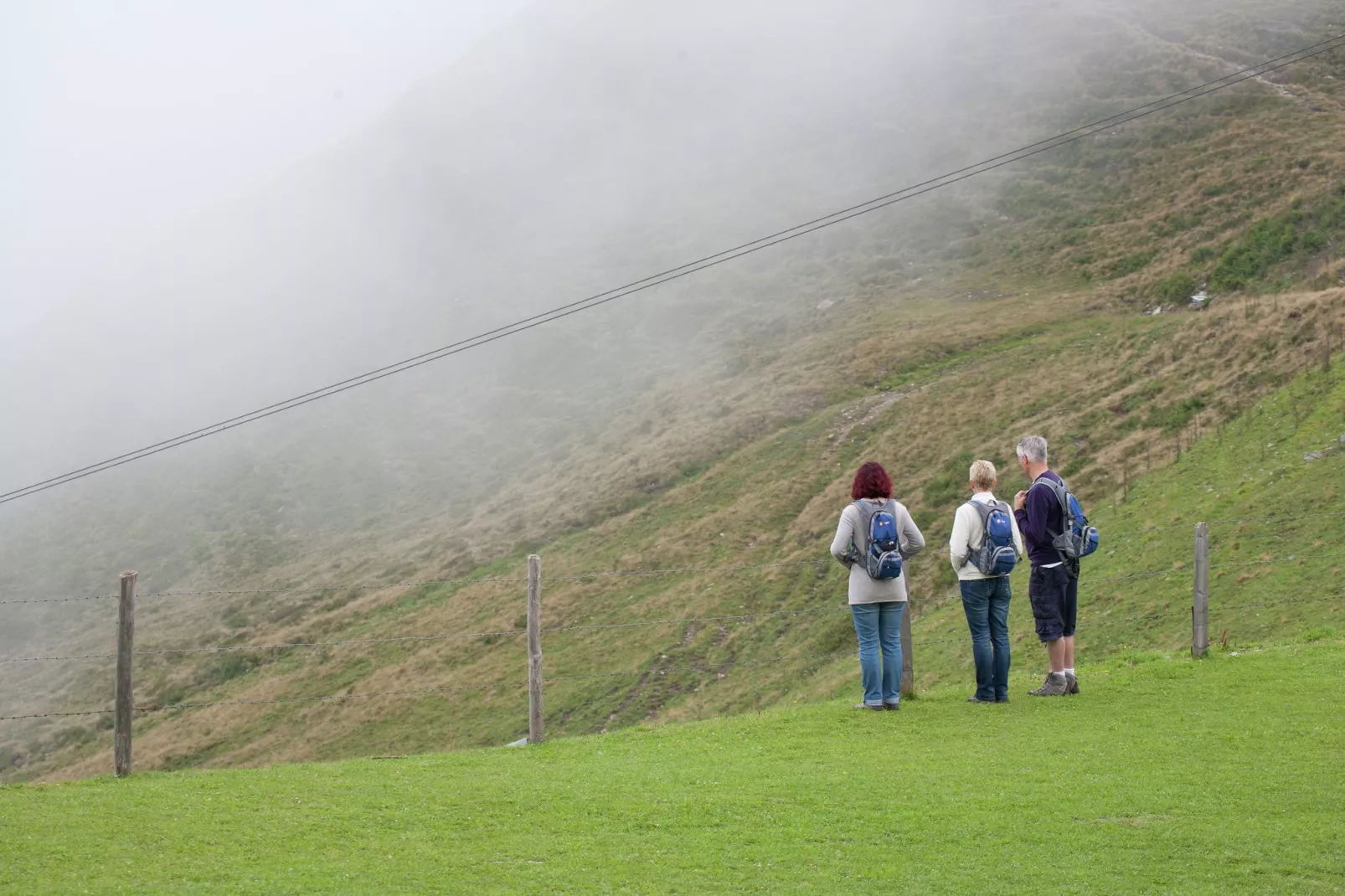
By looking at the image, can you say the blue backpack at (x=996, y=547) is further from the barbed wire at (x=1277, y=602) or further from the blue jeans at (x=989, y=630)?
the barbed wire at (x=1277, y=602)

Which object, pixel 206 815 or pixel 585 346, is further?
pixel 585 346

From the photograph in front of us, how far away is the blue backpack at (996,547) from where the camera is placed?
10664mm

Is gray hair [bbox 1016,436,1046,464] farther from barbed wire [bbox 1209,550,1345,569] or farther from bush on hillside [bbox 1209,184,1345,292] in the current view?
bush on hillside [bbox 1209,184,1345,292]

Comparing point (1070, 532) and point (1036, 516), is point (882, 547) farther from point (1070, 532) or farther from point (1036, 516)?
point (1070, 532)

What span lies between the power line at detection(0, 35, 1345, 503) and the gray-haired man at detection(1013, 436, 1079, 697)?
61.5 m

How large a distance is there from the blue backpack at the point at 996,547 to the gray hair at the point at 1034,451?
1.74 ft

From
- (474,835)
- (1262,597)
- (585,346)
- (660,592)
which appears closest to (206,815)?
(474,835)

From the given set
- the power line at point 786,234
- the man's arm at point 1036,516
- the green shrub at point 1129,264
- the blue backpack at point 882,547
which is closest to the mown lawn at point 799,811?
the blue backpack at point 882,547

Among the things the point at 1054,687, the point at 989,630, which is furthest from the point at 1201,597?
the point at 989,630

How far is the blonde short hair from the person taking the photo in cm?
1091

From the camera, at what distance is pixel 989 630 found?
1102cm

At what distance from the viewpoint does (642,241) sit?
3989 inches

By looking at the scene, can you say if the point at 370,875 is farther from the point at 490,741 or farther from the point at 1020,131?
the point at 1020,131

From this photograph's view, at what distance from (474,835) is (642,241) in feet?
316
